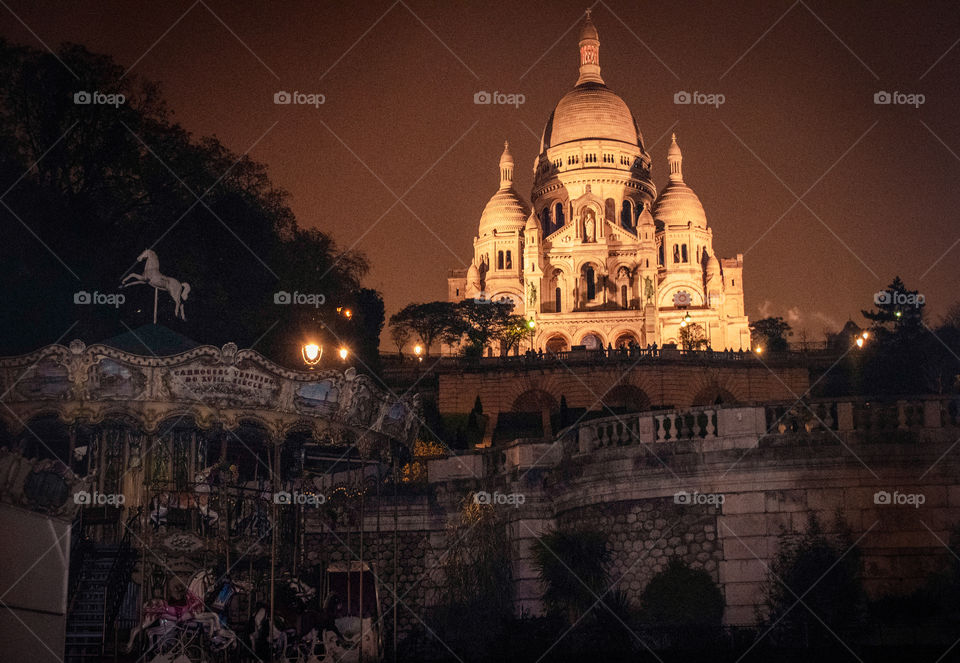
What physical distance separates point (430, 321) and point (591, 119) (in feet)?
153

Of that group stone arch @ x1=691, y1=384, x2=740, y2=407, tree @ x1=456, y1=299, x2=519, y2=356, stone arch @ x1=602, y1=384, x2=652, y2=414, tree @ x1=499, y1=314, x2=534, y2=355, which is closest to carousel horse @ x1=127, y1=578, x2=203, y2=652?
stone arch @ x1=602, y1=384, x2=652, y2=414

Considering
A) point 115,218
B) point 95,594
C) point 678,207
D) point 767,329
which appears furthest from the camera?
point 678,207

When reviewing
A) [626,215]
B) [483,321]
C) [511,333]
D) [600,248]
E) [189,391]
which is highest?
[626,215]

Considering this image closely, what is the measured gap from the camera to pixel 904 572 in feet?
86.4

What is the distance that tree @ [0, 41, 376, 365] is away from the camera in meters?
44.8

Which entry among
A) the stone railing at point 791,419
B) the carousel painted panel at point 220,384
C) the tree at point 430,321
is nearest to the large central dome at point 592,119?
the tree at point 430,321

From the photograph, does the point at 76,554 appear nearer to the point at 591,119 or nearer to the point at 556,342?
the point at 556,342

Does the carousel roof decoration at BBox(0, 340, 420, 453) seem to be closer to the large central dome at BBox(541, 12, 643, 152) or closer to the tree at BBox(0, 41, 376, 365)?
the tree at BBox(0, 41, 376, 365)

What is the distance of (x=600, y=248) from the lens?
451 ft

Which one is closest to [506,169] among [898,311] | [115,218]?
[898,311]

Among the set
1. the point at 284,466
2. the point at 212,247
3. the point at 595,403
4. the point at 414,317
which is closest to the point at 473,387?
the point at 595,403

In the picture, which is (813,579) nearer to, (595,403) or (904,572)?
(904,572)

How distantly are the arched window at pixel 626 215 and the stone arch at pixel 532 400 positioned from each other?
6547cm

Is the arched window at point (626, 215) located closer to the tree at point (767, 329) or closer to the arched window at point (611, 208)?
the arched window at point (611, 208)
